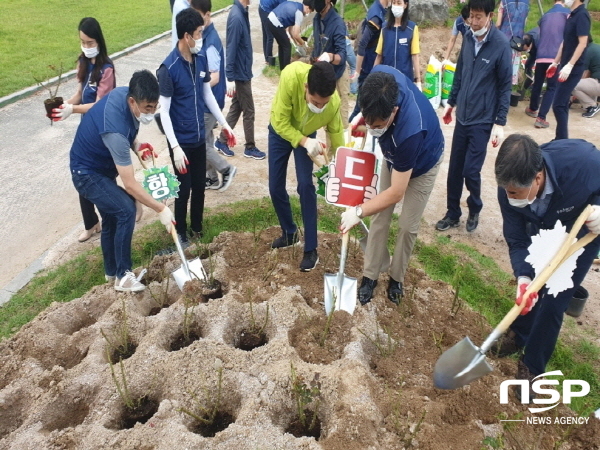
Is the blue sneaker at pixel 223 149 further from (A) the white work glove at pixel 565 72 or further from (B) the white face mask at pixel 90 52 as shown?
(A) the white work glove at pixel 565 72

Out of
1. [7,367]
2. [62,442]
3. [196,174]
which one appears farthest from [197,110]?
[62,442]

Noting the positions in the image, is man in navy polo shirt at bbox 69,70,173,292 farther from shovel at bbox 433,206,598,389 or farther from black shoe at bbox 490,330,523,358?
black shoe at bbox 490,330,523,358

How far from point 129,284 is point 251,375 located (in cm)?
132

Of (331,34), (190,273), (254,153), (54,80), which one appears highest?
(331,34)

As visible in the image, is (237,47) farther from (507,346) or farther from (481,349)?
(481,349)

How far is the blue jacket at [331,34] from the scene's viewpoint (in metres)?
5.26

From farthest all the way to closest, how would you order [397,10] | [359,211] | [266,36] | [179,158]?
1. [266,36]
2. [397,10]
3. [179,158]
4. [359,211]

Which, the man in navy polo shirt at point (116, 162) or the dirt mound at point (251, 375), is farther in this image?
the man in navy polo shirt at point (116, 162)

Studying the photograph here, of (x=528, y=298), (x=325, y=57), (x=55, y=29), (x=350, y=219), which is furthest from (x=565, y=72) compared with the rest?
(x=55, y=29)

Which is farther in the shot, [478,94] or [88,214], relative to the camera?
[88,214]

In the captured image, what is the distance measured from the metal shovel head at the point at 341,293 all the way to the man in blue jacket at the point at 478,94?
173 cm

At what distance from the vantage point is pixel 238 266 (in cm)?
414

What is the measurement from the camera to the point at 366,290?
12.1 ft

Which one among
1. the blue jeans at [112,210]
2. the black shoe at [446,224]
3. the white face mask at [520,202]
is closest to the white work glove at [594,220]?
the white face mask at [520,202]
